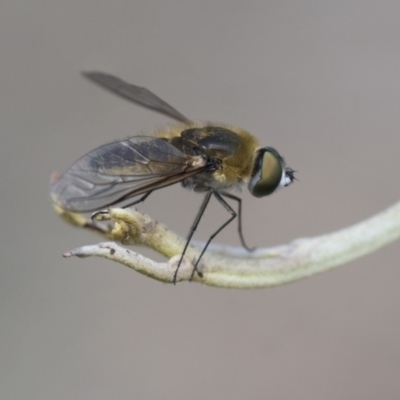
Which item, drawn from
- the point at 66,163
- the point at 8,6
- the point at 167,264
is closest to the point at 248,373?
the point at 66,163

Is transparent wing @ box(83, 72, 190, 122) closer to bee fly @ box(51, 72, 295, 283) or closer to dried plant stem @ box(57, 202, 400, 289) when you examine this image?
bee fly @ box(51, 72, 295, 283)

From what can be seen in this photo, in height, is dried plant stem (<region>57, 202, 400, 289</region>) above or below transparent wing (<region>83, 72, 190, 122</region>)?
below

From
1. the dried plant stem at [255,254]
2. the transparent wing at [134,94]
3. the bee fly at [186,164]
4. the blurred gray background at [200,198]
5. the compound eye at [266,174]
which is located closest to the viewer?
the dried plant stem at [255,254]

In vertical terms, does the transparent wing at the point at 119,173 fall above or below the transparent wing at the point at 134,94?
below

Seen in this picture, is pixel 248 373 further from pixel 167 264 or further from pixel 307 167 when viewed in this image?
pixel 167 264

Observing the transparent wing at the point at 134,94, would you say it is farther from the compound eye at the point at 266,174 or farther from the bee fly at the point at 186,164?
the compound eye at the point at 266,174

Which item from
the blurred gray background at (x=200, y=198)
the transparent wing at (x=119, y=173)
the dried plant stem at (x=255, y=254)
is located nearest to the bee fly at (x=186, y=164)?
the transparent wing at (x=119, y=173)

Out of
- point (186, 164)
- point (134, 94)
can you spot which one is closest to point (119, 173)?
point (186, 164)

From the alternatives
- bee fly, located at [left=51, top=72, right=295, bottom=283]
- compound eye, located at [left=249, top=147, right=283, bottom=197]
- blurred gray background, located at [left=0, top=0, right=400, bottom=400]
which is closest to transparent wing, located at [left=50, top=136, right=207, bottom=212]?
bee fly, located at [left=51, top=72, right=295, bottom=283]
